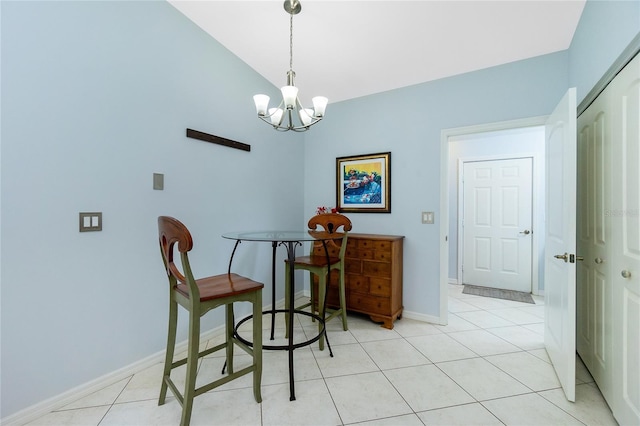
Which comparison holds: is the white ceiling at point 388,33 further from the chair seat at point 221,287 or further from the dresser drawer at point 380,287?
the dresser drawer at point 380,287

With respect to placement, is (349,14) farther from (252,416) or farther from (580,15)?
(252,416)

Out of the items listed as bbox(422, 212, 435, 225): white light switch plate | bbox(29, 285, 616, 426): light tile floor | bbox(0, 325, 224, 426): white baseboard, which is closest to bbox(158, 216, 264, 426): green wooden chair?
bbox(29, 285, 616, 426): light tile floor

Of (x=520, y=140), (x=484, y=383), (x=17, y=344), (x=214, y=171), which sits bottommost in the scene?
(x=484, y=383)

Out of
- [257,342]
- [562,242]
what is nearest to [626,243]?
[562,242]

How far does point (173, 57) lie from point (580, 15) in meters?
3.14

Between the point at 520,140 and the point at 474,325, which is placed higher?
the point at 520,140

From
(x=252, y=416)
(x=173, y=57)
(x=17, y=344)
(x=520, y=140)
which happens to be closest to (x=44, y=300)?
(x=17, y=344)

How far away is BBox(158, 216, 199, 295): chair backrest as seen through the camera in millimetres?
1255

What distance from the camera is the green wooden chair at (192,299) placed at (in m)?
1.33

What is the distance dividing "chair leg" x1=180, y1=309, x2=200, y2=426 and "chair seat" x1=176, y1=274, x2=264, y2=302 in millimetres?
104

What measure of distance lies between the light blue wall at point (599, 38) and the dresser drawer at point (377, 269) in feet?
6.76

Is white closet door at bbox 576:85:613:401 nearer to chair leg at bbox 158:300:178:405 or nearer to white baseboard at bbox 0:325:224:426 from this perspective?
chair leg at bbox 158:300:178:405

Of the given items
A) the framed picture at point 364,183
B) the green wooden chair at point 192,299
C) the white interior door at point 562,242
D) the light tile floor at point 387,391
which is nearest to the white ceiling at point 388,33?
the white interior door at point 562,242

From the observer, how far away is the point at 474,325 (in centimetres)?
280
